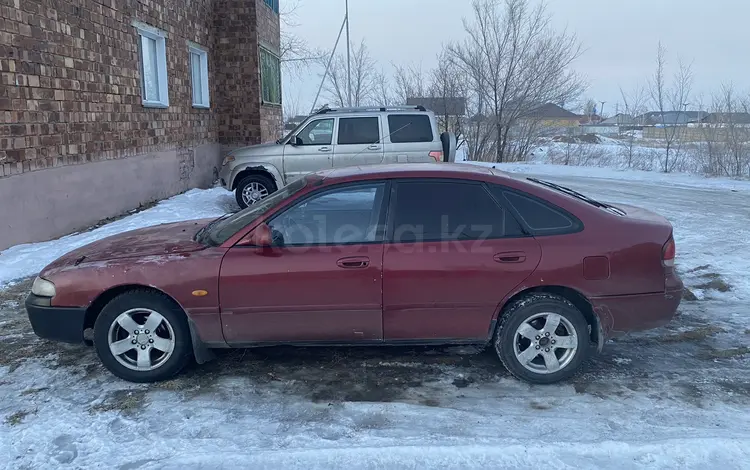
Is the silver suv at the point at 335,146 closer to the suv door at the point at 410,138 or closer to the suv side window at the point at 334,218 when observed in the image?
the suv door at the point at 410,138

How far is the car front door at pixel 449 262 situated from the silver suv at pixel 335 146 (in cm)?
715

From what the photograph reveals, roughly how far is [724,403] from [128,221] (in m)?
8.99

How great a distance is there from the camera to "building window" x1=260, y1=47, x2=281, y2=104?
57.1ft

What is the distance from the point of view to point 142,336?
3.96 meters

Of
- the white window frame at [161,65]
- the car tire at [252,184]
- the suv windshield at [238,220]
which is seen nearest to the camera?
the suv windshield at [238,220]

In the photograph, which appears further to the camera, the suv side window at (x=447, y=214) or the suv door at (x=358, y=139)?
the suv door at (x=358, y=139)

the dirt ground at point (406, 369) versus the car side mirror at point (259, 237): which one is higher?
the car side mirror at point (259, 237)

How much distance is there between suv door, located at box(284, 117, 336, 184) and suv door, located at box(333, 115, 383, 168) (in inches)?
6.6

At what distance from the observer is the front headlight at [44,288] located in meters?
4.02

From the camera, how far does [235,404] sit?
376 cm

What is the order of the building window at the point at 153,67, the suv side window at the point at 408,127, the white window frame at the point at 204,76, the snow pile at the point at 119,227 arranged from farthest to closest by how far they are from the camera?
the white window frame at the point at 204,76 → the building window at the point at 153,67 → the suv side window at the point at 408,127 → the snow pile at the point at 119,227

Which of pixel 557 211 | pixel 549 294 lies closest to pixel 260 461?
pixel 549 294

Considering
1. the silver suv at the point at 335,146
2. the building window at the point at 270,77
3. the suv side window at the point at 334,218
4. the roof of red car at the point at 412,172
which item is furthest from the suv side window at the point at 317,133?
the suv side window at the point at 334,218

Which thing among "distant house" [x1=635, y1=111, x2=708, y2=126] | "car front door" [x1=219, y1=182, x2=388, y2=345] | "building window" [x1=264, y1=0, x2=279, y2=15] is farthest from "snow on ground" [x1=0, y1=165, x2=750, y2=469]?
"distant house" [x1=635, y1=111, x2=708, y2=126]
